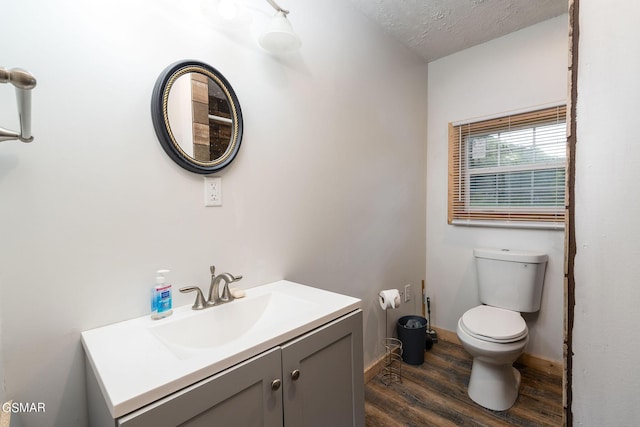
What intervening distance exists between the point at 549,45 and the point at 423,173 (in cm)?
119

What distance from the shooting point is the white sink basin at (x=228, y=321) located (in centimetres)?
97

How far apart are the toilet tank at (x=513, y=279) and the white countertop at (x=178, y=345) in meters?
1.45

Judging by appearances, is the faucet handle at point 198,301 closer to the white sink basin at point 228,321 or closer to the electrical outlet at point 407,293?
the white sink basin at point 228,321

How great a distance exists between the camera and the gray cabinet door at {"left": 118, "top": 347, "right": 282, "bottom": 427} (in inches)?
24.8

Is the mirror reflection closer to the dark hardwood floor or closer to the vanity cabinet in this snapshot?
the vanity cabinet

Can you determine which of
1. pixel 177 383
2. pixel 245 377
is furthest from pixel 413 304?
pixel 177 383

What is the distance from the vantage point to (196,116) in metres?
1.16

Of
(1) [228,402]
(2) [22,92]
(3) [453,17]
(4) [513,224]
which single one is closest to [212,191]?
(2) [22,92]

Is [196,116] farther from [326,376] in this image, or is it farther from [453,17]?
[453,17]

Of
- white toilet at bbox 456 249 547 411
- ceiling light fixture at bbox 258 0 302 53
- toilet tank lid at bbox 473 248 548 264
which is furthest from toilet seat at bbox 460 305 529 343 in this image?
ceiling light fixture at bbox 258 0 302 53

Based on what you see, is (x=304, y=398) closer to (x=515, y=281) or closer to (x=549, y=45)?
(x=515, y=281)

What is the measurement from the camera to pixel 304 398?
942mm

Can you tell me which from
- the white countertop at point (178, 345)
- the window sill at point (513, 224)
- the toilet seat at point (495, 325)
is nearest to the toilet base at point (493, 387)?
the toilet seat at point (495, 325)

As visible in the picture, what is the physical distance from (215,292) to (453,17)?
224 cm
